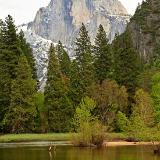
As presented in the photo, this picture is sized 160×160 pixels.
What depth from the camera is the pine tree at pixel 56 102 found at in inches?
3632

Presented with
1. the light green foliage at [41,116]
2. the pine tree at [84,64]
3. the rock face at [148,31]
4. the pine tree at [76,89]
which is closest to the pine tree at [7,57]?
the light green foliage at [41,116]

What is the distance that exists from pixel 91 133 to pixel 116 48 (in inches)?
1750

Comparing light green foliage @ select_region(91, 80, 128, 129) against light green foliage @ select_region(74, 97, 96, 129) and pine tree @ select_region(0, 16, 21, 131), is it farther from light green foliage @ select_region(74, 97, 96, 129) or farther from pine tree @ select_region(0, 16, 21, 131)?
pine tree @ select_region(0, 16, 21, 131)

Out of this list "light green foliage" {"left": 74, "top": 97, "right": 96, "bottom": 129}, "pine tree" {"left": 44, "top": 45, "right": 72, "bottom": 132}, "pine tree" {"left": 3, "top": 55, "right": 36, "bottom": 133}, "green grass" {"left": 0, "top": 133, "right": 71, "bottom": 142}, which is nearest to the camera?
"light green foliage" {"left": 74, "top": 97, "right": 96, "bottom": 129}

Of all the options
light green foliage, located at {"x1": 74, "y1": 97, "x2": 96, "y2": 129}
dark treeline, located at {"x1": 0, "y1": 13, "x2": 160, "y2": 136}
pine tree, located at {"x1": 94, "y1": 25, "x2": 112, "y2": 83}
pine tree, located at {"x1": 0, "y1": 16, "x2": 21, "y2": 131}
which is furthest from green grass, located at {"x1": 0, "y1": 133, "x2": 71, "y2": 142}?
pine tree, located at {"x1": 94, "y1": 25, "x2": 112, "y2": 83}

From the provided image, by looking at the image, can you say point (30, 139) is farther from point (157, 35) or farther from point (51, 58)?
point (157, 35)

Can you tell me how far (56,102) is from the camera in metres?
92.6

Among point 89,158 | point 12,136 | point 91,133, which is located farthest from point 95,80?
point 89,158

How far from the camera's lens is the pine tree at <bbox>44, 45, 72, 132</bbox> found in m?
92.2

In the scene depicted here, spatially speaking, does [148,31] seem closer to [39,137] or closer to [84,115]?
[39,137]

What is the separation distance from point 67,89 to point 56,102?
16.0ft

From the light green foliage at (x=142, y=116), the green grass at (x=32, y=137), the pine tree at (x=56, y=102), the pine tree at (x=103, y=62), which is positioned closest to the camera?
the light green foliage at (x=142, y=116)

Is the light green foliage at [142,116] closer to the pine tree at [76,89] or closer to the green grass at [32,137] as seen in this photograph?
the green grass at [32,137]

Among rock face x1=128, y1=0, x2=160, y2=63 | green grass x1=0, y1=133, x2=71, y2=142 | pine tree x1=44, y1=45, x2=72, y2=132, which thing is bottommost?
green grass x1=0, y1=133, x2=71, y2=142
